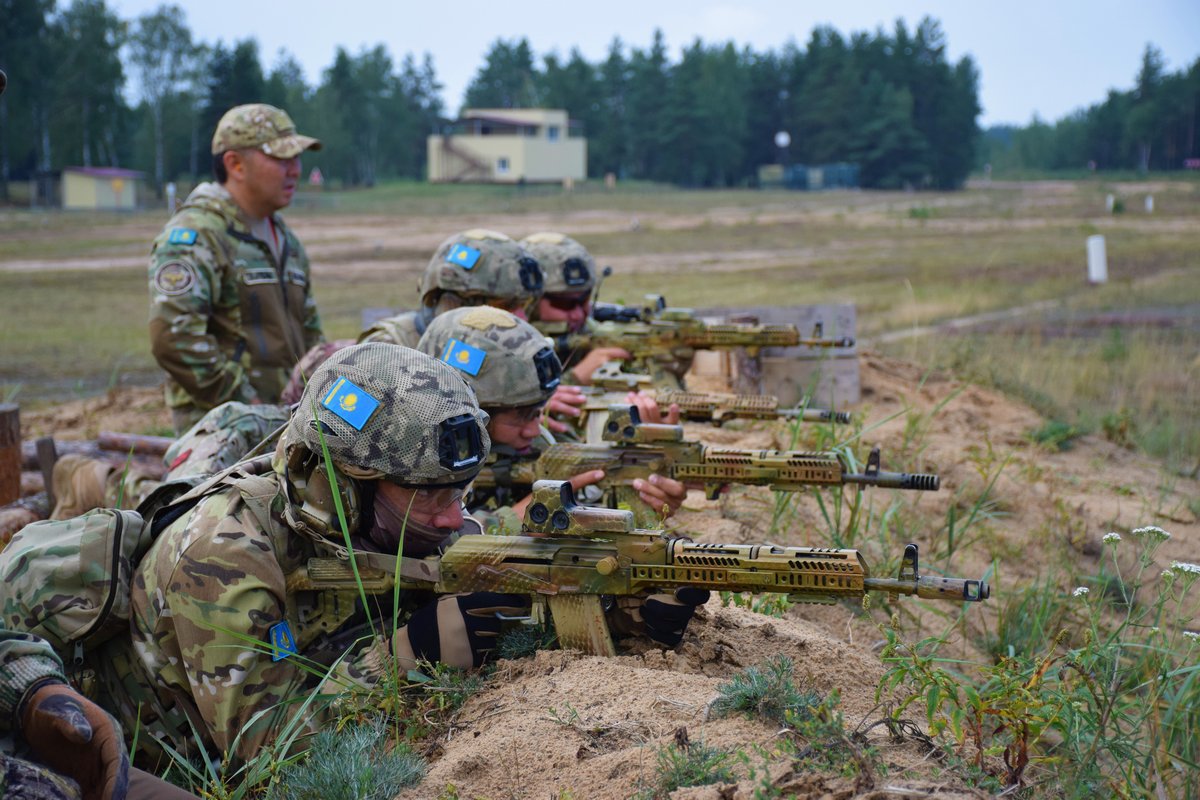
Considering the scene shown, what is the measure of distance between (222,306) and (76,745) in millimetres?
4603

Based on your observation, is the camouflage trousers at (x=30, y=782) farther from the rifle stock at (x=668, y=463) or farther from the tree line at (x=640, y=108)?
the tree line at (x=640, y=108)

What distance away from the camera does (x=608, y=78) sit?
274 feet

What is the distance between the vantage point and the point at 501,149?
6988cm

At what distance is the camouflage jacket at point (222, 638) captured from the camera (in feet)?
11.3

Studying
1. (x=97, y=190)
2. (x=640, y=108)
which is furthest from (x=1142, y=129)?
(x=97, y=190)

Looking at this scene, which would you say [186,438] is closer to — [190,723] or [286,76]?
[190,723]

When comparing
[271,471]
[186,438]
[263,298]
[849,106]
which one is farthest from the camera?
[849,106]

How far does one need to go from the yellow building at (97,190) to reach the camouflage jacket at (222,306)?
1582 inches

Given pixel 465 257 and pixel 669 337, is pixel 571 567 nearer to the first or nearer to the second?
pixel 465 257

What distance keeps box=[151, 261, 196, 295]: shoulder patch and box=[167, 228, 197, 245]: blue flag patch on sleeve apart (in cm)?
12

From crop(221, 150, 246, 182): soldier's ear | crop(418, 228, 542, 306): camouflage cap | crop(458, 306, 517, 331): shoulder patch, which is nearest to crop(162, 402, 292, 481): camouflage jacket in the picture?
crop(458, 306, 517, 331): shoulder patch

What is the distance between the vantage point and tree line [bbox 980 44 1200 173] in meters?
69.9

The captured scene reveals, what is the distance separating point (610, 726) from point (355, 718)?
784 millimetres

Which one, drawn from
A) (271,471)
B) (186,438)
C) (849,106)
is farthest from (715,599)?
(849,106)
